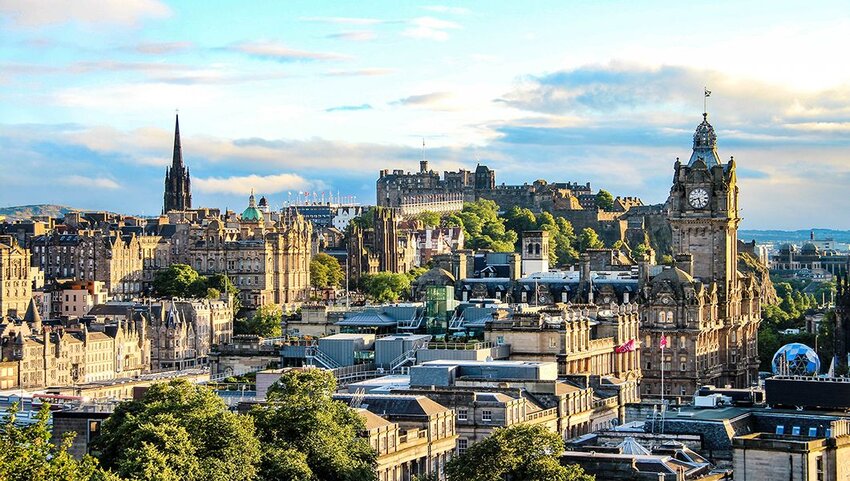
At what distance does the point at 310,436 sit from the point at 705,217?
89001 millimetres

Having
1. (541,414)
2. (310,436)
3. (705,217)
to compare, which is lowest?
(541,414)

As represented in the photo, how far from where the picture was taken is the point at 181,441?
77625 millimetres

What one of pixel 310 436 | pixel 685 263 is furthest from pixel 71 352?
pixel 310 436

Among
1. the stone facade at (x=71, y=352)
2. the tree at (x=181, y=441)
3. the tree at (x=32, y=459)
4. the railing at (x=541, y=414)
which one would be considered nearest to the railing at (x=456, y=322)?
the railing at (x=541, y=414)

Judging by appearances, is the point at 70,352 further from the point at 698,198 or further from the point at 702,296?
the point at 698,198

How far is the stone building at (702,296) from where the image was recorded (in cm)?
15388

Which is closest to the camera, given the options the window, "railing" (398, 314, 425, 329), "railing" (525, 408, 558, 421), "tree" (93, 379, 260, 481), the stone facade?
"tree" (93, 379, 260, 481)

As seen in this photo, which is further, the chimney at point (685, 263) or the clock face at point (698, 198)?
the clock face at point (698, 198)

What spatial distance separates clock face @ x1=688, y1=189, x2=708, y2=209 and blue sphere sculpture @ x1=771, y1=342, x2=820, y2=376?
108ft

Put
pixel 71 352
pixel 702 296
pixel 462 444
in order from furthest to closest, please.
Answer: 1. pixel 71 352
2. pixel 702 296
3. pixel 462 444

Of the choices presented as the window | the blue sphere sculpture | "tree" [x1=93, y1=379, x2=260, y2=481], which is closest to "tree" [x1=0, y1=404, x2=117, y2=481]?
"tree" [x1=93, y1=379, x2=260, y2=481]

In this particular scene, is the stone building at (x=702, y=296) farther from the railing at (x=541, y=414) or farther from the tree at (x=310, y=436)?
the tree at (x=310, y=436)

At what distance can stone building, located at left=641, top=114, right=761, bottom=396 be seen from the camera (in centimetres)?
15388

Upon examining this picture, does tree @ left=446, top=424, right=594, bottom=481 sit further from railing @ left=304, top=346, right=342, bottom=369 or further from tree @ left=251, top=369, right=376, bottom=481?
railing @ left=304, top=346, right=342, bottom=369
